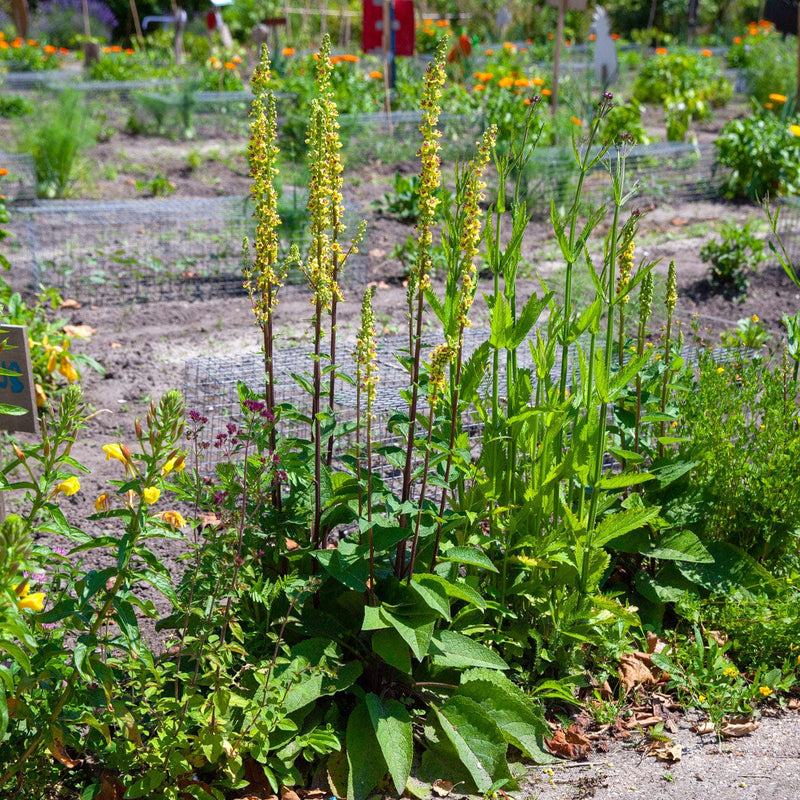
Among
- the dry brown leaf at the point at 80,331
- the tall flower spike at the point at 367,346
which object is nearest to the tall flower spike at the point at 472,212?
the tall flower spike at the point at 367,346

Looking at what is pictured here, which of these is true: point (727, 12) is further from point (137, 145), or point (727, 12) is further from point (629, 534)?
point (629, 534)

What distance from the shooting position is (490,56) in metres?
12.3

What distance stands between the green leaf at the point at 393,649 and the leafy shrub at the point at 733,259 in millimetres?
4365

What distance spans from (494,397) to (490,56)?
35.2 ft

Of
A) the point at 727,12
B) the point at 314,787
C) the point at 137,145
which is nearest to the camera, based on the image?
the point at 314,787

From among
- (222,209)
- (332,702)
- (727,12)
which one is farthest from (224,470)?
(727,12)

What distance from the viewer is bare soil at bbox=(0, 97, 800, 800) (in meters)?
2.44

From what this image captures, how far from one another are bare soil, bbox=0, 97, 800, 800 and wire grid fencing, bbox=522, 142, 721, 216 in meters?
0.19

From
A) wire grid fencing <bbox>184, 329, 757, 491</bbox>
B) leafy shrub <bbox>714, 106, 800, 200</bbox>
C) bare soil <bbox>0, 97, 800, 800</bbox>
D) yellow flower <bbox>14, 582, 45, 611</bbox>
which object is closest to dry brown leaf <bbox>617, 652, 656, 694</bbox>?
bare soil <bbox>0, 97, 800, 800</bbox>

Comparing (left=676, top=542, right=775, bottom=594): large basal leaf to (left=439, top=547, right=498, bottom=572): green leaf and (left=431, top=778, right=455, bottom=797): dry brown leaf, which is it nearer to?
(left=439, top=547, right=498, bottom=572): green leaf

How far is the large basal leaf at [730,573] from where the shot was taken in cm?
296

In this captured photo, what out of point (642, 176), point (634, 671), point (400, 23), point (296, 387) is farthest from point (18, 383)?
point (400, 23)

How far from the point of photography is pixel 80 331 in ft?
16.4

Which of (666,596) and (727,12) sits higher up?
(727,12)
